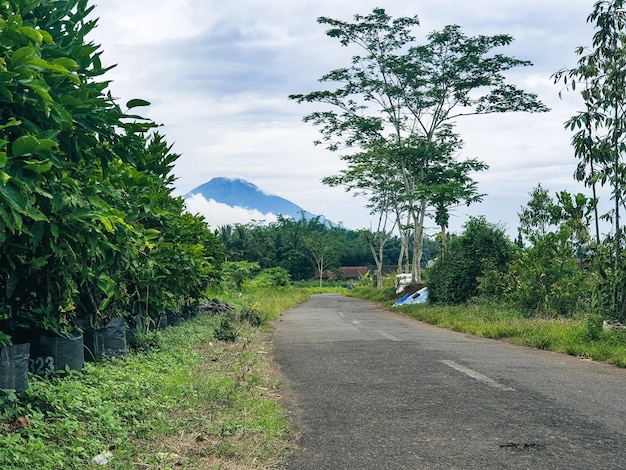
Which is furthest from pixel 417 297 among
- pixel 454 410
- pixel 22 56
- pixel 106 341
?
pixel 22 56

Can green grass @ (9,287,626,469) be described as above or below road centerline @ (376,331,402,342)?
Answer: above

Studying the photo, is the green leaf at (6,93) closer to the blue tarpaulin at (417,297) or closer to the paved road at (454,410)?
the paved road at (454,410)

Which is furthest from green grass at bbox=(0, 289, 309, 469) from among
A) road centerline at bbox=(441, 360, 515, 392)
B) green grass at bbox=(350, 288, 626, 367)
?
green grass at bbox=(350, 288, 626, 367)

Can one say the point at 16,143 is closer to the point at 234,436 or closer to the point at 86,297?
the point at 234,436

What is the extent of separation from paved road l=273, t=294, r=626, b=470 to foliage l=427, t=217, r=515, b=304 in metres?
11.9

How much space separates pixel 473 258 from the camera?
70.0 ft

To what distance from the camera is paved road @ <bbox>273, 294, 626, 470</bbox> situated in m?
4.11

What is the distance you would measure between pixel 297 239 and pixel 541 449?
80334 millimetres

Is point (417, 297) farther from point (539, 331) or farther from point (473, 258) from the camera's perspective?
point (539, 331)

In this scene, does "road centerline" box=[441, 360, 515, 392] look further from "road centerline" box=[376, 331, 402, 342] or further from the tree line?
the tree line

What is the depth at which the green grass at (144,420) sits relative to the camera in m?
3.99

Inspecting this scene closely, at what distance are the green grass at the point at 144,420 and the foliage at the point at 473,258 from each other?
15.3m

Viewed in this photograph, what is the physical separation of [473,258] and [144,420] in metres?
17.9

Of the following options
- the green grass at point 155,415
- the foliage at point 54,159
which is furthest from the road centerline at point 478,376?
the foliage at point 54,159
